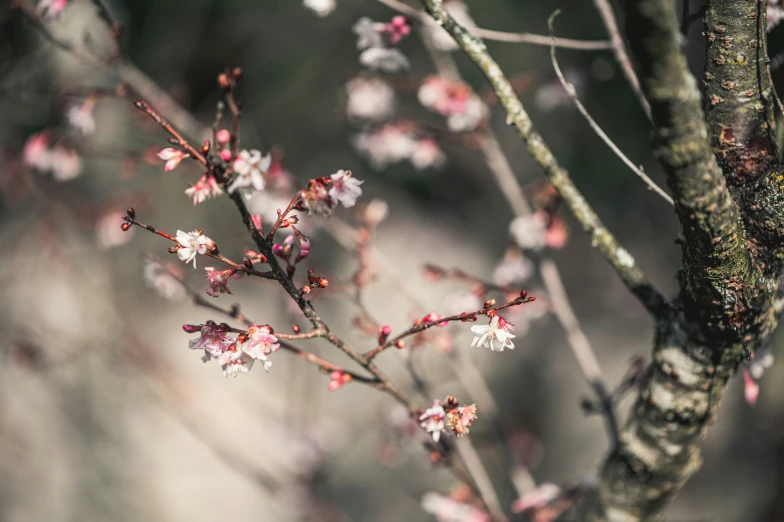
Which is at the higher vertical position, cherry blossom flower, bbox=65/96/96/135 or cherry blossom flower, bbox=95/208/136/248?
cherry blossom flower, bbox=95/208/136/248

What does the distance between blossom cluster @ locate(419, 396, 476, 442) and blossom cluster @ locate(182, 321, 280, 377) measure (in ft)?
0.74

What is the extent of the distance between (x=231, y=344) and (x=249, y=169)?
0.68 feet

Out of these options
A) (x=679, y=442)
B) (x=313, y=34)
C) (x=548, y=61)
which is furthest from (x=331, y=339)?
(x=313, y=34)

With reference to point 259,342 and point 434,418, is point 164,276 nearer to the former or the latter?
point 259,342

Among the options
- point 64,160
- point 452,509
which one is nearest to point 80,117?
point 64,160

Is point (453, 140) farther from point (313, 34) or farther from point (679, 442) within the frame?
point (313, 34)

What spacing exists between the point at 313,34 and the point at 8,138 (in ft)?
4.64

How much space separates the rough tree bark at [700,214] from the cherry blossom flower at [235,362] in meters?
0.47

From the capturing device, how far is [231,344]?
0.63m

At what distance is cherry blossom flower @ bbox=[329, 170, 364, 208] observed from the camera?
2.00 ft

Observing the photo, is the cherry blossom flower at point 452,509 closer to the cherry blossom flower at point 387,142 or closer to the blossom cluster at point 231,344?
the blossom cluster at point 231,344

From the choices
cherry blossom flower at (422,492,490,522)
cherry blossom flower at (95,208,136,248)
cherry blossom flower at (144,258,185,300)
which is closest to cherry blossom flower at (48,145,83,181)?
cherry blossom flower at (95,208,136,248)

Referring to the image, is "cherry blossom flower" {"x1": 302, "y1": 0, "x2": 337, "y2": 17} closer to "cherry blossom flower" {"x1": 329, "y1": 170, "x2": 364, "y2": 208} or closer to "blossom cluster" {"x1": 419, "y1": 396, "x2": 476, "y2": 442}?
"cherry blossom flower" {"x1": 329, "y1": 170, "x2": 364, "y2": 208}

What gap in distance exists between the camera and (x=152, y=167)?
2424 mm
